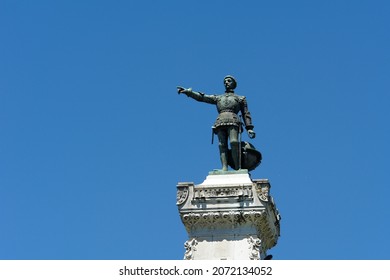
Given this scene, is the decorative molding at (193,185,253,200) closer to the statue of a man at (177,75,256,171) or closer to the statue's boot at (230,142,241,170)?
the statue of a man at (177,75,256,171)

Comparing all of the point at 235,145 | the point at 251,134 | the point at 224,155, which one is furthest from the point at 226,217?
the point at 251,134

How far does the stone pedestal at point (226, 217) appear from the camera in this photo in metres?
39.7

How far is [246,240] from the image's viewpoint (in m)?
39.8

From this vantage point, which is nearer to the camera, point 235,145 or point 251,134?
point 235,145

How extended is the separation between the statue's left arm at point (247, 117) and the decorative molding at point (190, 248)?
483cm

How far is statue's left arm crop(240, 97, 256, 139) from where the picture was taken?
42500mm

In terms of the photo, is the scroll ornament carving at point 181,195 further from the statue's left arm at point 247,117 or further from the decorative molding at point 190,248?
the statue's left arm at point 247,117

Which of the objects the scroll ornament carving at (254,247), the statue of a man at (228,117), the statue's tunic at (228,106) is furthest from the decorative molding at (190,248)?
the statue's tunic at (228,106)

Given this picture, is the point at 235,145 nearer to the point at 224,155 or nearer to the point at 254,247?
the point at 224,155

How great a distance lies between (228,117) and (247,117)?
814 millimetres

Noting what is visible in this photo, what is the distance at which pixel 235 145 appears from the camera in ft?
138
